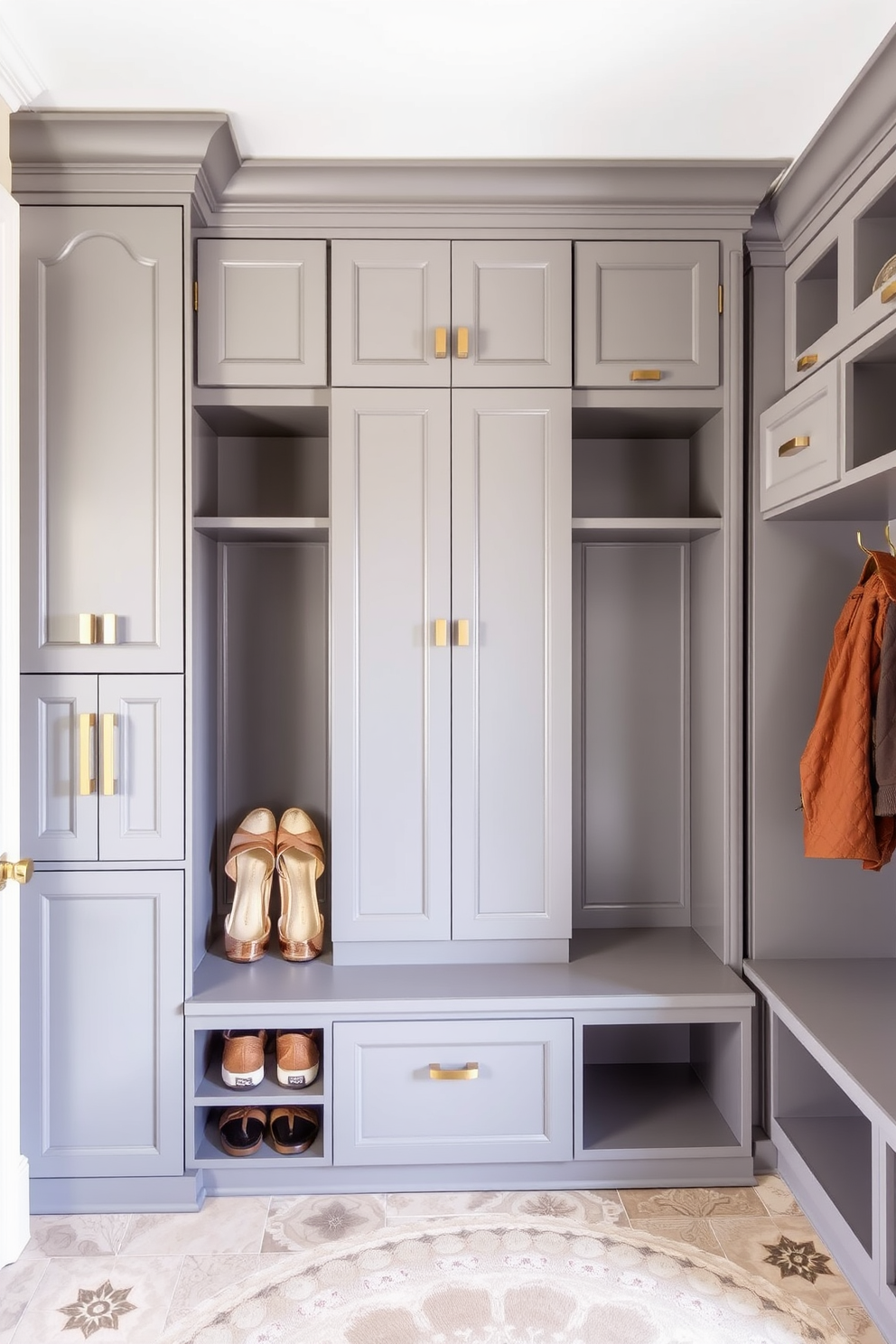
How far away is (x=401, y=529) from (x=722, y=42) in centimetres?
125

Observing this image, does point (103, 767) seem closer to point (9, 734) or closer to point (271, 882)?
point (9, 734)

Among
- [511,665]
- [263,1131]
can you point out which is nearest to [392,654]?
[511,665]

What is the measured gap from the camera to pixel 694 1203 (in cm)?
221

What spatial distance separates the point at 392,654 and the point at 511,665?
1.03 ft

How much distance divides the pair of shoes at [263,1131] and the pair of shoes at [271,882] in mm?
380

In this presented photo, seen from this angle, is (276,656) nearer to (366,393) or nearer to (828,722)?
(366,393)

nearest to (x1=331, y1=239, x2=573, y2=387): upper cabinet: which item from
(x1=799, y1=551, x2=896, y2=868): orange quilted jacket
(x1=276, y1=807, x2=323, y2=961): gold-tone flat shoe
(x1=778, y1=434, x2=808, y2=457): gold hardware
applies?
(x1=778, y1=434, x2=808, y2=457): gold hardware

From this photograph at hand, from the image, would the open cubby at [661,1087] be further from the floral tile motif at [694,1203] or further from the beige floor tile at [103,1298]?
the beige floor tile at [103,1298]

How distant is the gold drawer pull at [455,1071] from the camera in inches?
87.3

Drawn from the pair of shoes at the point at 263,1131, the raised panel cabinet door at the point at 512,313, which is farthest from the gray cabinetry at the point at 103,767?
the raised panel cabinet door at the point at 512,313

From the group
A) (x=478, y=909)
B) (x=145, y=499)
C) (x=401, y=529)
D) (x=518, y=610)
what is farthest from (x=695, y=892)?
(x=145, y=499)

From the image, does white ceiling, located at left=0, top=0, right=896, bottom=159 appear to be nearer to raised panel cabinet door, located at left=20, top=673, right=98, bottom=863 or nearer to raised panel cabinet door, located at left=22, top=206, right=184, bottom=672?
raised panel cabinet door, located at left=22, top=206, right=184, bottom=672

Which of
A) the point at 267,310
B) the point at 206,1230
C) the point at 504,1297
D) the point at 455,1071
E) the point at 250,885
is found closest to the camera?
the point at 504,1297

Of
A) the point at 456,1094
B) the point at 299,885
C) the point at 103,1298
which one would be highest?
the point at 299,885
